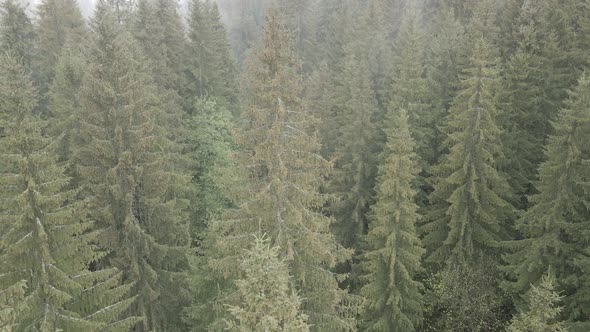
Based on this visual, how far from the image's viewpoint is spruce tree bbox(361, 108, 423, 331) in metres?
20.4

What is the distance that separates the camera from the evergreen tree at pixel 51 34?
3834 cm

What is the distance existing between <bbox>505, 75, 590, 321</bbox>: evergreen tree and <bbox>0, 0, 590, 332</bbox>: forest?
103 mm

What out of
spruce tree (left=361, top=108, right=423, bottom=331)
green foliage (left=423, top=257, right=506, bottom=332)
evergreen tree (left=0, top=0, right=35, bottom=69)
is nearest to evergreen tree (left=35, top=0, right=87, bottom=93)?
evergreen tree (left=0, top=0, right=35, bottom=69)

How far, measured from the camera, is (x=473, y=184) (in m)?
23.3

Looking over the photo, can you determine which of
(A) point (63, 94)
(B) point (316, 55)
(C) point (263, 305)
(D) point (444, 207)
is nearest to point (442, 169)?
(D) point (444, 207)

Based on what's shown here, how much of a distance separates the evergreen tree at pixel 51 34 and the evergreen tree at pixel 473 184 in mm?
30669

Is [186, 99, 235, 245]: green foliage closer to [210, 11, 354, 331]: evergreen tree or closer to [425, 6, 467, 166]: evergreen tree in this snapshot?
[425, 6, 467, 166]: evergreen tree

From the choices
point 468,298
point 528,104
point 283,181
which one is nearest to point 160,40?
point 283,181

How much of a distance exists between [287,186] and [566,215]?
43.0 ft

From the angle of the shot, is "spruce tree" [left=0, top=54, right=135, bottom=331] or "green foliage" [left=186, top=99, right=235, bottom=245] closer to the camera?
"spruce tree" [left=0, top=54, right=135, bottom=331]

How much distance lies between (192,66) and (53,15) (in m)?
12.8

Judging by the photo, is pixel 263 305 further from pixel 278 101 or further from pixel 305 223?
pixel 278 101

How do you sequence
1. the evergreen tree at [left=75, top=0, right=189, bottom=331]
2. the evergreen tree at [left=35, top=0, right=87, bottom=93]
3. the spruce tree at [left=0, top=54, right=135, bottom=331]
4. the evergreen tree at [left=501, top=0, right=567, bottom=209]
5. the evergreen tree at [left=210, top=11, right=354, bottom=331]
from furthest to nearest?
the evergreen tree at [left=35, top=0, right=87, bottom=93] → the evergreen tree at [left=501, top=0, right=567, bottom=209] → the evergreen tree at [left=75, top=0, right=189, bottom=331] → the evergreen tree at [left=210, top=11, right=354, bottom=331] → the spruce tree at [left=0, top=54, right=135, bottom=331]

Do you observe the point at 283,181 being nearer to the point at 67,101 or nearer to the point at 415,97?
the point at 67,101
